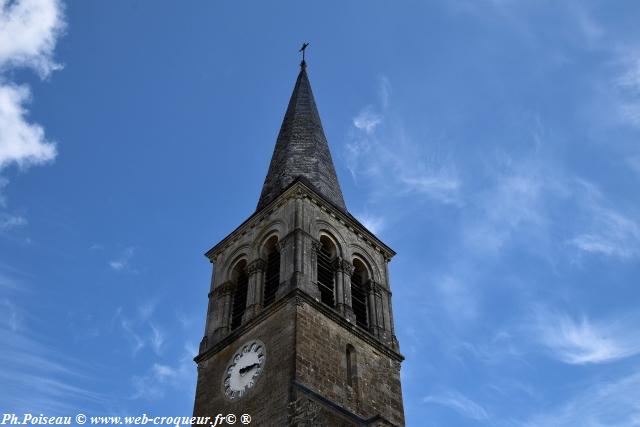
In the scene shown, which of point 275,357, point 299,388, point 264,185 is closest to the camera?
point 299,388

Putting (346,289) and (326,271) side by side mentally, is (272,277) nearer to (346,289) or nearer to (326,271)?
(326,271)

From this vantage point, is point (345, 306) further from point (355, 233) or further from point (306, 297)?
point (355, 233)

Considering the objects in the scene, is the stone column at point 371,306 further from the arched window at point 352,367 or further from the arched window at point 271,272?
the arched window at point 271,272

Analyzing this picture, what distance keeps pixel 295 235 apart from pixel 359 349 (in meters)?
4.27

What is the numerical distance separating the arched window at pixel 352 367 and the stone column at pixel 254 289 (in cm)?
311

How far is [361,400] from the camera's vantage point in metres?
22.4

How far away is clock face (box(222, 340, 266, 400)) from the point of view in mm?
22438

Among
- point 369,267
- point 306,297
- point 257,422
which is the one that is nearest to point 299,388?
point 257,422

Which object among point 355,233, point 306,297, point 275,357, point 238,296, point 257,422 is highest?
point 355,233

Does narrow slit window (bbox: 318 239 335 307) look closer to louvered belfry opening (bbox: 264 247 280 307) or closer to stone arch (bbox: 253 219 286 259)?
louvered belfry opening (bbox: 264 247 280 307)

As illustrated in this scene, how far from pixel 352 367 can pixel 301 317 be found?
2212 mm

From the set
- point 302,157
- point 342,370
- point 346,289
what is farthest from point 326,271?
point 302,157

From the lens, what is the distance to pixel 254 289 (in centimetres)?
2562

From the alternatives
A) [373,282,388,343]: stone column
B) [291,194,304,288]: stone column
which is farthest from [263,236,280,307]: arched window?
[373,282,388,343]: stone column
